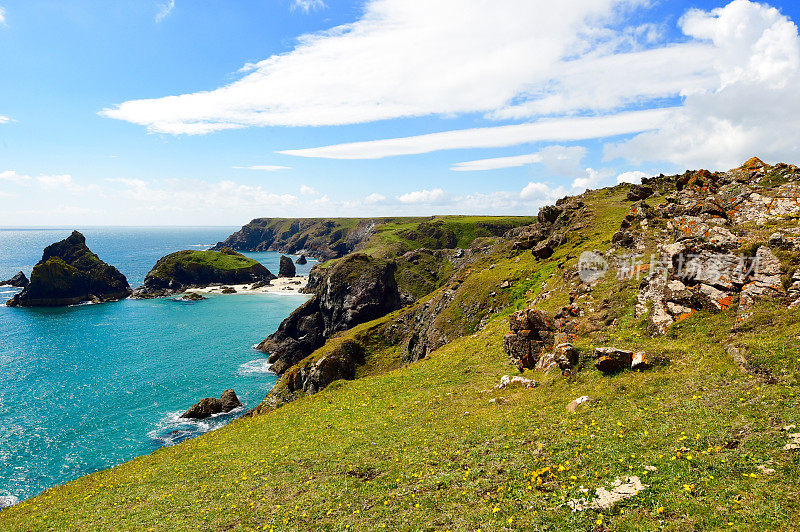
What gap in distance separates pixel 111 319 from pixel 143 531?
17418 centimetres

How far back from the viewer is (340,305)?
14275cm

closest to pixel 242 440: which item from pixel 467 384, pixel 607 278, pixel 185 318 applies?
pixel 467 384

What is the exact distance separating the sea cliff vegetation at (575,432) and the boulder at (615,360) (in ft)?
1.63

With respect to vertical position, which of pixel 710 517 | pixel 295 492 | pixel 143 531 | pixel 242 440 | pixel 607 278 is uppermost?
pixel 607 278

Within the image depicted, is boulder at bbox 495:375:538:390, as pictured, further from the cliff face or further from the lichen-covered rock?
the cliff face

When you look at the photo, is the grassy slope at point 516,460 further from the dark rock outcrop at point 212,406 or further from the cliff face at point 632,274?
the dark rock outcrop at point 212,406

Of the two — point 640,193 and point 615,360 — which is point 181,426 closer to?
point 615,360

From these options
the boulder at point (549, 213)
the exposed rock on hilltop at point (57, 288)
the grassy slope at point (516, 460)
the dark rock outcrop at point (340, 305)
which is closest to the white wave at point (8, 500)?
the grassy slope at point (516, 460)

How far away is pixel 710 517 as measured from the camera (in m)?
12.1

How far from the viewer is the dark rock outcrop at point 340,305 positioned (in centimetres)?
13300

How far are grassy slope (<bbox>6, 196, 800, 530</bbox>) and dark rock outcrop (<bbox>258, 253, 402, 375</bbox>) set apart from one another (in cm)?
9582

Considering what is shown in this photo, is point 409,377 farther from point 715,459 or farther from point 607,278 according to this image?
point 715,459

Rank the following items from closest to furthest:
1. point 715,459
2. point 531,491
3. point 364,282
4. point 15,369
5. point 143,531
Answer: point 715,459 < point 531,491 < point 143,531 < point 15,369 < point 364,282

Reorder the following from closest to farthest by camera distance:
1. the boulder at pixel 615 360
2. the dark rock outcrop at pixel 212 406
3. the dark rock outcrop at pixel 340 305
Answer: the boulder at pixel 615 360 < the dark rock outcrop at pixel 212 406 < the dark rock outcrop at pixel 340 305
